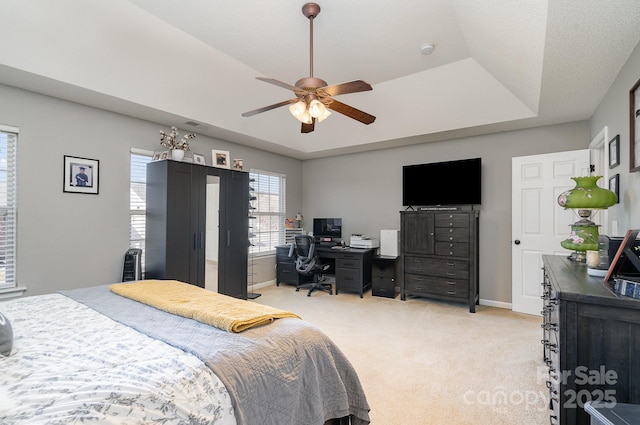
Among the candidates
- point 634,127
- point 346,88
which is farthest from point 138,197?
point 634,127

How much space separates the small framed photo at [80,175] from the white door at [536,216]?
513 cm

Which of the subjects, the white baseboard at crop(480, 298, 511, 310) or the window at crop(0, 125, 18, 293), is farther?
the white baseboard at crop(480, 298, 511, 310)

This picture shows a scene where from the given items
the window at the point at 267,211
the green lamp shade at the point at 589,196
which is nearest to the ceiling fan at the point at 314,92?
the green lamp shade at the point at 589,196

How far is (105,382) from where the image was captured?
1.03 meters

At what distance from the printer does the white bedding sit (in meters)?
4.03

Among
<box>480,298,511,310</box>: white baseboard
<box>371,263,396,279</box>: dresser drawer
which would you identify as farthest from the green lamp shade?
<box>371,263,396,279</box>: dresser drawer

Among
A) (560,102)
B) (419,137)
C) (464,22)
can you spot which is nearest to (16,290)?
(464,22)

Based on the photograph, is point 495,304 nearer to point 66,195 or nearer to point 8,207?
point 66,195

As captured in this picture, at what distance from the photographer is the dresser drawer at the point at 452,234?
4.22m

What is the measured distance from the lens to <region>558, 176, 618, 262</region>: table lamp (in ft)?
6.44

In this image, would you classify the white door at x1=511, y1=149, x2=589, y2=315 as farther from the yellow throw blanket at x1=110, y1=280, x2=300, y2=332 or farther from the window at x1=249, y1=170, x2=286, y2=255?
the window at x1=249, y1=170, x2=286, y2=255

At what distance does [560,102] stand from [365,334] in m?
3.17

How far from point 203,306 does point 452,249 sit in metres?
3.59

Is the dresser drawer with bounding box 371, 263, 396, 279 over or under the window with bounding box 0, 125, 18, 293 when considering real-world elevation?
under
